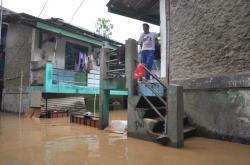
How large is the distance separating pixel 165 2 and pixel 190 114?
428 cm

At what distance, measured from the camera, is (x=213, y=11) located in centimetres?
657

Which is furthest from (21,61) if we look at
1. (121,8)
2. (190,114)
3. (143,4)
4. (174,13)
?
(190,114)

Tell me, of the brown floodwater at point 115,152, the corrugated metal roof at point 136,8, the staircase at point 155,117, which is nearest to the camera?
the brown floodwater at point 115,152

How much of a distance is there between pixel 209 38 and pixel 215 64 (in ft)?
2.42

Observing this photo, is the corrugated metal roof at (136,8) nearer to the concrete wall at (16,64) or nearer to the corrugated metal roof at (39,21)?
the corrugated metal roof at (39,21)

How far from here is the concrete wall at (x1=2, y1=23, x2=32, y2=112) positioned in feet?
45.7

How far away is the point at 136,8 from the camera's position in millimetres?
11289

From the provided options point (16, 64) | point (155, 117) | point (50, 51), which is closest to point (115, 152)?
point (155, 117)

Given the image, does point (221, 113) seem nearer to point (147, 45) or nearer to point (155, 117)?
point (155, 117)

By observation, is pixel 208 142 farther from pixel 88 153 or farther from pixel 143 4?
pixel 143 4

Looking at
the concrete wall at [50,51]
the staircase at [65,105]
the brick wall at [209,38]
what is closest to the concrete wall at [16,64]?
the concrete wall at [50,51]

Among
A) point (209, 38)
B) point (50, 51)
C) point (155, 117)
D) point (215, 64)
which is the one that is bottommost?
point (155, 117)

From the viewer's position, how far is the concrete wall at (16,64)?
13938 millimetres

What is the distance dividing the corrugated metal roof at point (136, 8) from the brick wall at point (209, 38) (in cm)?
321
